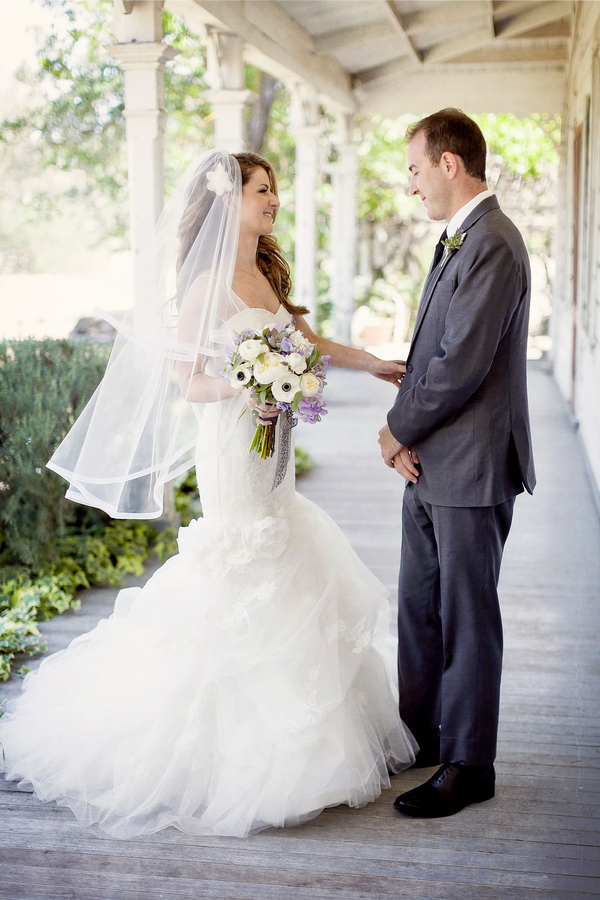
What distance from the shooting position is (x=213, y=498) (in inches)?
108

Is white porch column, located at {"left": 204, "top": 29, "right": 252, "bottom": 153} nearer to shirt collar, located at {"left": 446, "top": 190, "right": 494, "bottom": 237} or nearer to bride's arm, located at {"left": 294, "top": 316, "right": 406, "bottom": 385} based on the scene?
bride's arm, located at {"left": 294, "top": 316, "right": 406, "bottom": 385}

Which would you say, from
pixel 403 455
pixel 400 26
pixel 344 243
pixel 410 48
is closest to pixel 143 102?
pixel 403 455

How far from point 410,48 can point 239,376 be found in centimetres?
886

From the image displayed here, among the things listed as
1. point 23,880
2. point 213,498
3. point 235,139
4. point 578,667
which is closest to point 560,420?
point 235,139

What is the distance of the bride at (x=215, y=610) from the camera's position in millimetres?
2543

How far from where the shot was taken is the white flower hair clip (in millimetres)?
2615

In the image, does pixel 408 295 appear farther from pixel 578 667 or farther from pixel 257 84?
pixel 578 667

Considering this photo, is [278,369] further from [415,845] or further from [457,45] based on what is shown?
[457,45]

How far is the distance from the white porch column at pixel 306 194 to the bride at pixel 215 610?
747 centimetres

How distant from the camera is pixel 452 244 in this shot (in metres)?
2.41

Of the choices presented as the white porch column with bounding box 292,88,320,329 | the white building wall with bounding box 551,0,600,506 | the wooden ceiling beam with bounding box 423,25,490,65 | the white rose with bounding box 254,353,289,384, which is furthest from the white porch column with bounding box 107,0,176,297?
the wooden ceiling beam with bounding box 423,25,490,65

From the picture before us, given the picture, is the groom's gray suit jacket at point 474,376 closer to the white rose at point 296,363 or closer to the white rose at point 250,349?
the white rose at point 296,363

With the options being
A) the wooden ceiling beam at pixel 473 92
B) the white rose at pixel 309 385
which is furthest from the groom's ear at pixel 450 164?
the wooden ceiling beam at pixel 473 92

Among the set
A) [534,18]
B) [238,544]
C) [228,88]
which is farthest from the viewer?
[534,18]
